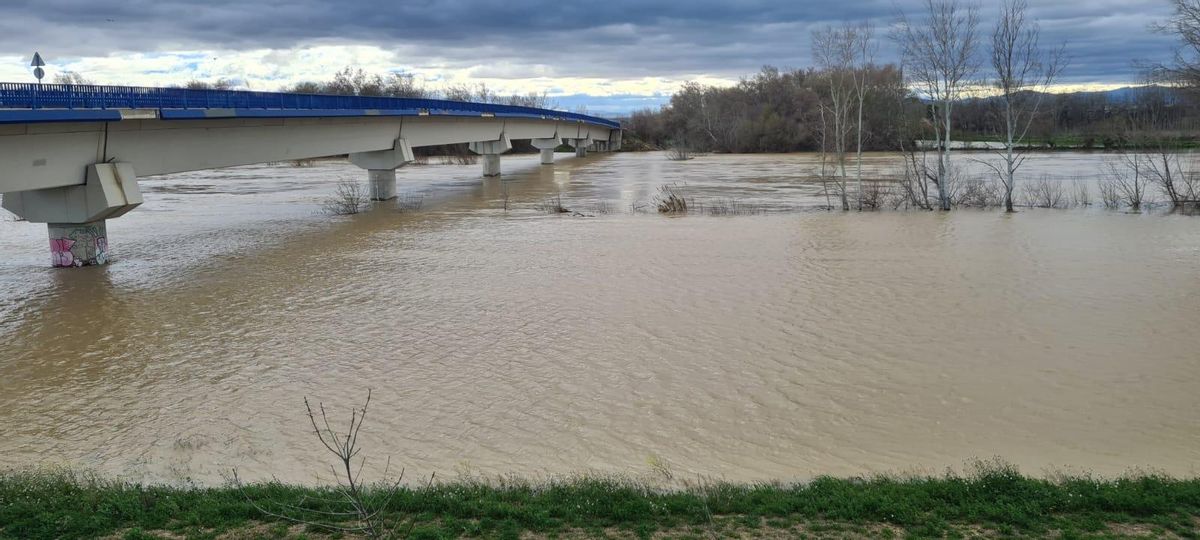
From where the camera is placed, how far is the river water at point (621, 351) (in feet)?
31.5

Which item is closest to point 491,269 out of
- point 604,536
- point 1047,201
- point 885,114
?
point 604,536

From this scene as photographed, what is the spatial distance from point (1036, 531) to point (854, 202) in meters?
29.0

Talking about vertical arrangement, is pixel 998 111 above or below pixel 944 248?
above

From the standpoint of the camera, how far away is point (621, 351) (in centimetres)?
1366

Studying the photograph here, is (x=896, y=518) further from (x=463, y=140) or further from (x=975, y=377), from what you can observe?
(x=463, y=140)

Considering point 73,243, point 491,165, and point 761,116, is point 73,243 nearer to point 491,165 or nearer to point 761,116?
point 491,165

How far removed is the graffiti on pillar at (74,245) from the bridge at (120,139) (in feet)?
0.08

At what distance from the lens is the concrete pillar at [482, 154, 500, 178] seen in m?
58.1

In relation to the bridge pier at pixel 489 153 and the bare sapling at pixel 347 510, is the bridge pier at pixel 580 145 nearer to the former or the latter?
the bridge pier at pixel 489 153

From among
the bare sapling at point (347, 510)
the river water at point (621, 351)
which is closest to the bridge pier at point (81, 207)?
the river water at point (621, 351)

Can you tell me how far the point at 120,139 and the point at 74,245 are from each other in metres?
2.91

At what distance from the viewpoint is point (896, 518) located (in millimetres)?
6547

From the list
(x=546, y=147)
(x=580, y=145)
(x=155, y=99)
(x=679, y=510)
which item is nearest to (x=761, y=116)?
(x=580, y=145)

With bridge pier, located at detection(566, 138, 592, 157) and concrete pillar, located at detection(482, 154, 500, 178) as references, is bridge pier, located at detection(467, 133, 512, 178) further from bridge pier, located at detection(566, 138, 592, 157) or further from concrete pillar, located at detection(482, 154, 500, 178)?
bridge pier, located at detection(566, 138, 592, 157)
